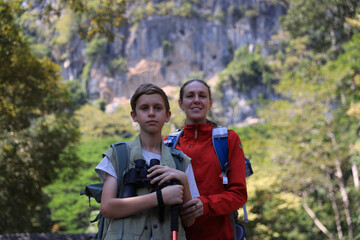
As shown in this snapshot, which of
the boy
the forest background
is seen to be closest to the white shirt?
the boy

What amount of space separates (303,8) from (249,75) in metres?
24.6

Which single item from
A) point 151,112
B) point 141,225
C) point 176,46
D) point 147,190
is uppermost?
point 176,46

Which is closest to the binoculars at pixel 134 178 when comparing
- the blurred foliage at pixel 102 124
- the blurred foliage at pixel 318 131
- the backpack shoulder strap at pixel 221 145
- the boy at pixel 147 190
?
the boy at pixel 147 190

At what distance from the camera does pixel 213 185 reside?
1.58 metres

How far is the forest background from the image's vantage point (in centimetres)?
598

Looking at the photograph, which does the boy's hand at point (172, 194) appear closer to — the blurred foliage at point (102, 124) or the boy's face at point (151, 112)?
the boy's face at point (151, 112)

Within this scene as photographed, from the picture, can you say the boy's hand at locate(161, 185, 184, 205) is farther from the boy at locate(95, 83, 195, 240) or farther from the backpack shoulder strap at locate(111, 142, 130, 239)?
the backpack shoulder strap at locate(111, 142, 130, 239)

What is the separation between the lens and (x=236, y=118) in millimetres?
41969

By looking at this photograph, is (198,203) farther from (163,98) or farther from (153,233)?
(163,98)

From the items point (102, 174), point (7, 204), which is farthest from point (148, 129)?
point (7, 204)

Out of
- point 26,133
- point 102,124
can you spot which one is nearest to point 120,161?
point 26,133

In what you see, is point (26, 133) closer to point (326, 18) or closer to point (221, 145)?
point (221, 145)

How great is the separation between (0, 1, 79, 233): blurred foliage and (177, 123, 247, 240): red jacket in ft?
15.4

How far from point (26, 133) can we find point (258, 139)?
11.3 metres
